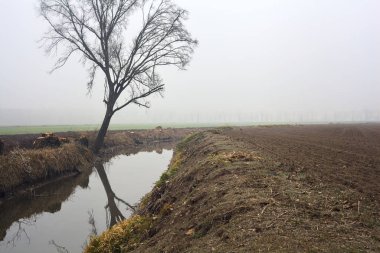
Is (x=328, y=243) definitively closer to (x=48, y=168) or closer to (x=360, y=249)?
(x=360, y=249)

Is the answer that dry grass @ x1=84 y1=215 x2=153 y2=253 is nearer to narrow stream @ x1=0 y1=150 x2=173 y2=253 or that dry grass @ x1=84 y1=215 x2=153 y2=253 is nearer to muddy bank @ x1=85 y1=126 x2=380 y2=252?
muddy bank @ x1=85 y1=126 x2=380 y2=252

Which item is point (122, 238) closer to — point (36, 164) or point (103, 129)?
point (36, 164)

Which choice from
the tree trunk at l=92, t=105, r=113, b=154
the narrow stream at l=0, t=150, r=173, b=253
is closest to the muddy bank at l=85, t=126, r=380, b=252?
the narrow stream at l=0, t=150, r=173, b=253

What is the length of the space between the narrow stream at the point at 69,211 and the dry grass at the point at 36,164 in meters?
0.65

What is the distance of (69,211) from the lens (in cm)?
1259

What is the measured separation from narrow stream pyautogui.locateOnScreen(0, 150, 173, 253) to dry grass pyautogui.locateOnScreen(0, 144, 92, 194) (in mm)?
650

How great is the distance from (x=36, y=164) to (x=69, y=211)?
4.28 m

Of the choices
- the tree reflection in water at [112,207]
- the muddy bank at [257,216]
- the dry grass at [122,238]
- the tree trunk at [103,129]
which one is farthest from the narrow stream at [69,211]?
the tree trunk at [103,129]

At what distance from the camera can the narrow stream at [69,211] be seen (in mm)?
9569

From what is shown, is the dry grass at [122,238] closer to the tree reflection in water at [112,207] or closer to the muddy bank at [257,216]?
the muddy bank at [257,216]

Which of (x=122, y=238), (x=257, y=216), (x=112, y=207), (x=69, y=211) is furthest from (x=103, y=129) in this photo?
(x=257, y=216)

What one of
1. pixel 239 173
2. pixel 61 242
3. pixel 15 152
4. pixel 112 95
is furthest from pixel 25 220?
pixel 112 95

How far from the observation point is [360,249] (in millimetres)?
4043

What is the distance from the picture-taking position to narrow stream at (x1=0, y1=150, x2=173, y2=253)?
957 centimetres
